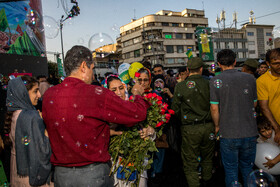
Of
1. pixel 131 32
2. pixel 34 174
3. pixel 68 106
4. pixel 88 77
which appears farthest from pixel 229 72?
pixel 131 32

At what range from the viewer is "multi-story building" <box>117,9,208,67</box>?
2029 inches

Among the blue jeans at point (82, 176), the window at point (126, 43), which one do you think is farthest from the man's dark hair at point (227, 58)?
the window at point (126, 43)

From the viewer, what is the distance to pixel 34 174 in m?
2.26

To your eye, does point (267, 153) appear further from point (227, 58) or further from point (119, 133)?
point (119, 133)

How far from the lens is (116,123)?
5.99 ft

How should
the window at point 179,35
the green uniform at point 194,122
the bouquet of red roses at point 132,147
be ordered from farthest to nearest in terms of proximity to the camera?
the window at point 179,35, the green uniform at point 194,122, the bouquet of red roses at point 132,147

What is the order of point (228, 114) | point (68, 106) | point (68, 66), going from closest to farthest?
point (68, 106) → point (68, 66) → point (228, 114)

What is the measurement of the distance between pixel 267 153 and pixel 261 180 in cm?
144

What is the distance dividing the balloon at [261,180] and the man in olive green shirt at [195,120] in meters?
1.32

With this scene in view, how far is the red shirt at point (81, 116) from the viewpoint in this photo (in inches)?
64.5

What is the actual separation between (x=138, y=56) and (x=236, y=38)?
99.6ft

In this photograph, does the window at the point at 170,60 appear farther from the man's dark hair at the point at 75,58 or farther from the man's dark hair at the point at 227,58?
the man's dark hair at the point at 75,58

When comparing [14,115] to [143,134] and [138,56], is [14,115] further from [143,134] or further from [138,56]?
[138,56]

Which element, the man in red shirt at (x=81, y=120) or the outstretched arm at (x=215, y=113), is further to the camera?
the outstretched arm at (x=215, y=113)
